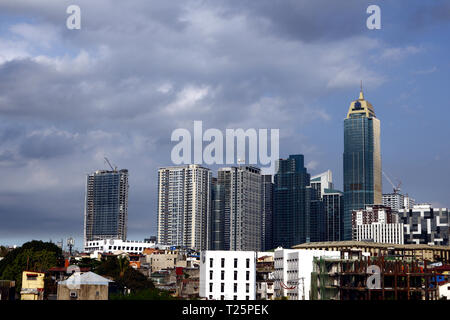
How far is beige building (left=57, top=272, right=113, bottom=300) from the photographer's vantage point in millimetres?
136125

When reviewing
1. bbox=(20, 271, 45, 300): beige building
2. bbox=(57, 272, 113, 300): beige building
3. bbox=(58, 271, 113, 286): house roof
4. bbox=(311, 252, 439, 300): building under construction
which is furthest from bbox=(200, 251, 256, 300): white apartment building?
bbox=(57, 272, 113, 300): beige building

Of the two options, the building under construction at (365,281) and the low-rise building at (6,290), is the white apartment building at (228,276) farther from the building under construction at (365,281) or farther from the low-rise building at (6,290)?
the low-rise building at (6,290)

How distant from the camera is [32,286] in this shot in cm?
15888

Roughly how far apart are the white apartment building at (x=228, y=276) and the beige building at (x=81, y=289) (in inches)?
1970

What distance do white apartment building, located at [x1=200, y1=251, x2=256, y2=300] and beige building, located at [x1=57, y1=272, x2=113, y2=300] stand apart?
164 feet

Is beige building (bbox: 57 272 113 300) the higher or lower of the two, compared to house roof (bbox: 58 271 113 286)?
lower

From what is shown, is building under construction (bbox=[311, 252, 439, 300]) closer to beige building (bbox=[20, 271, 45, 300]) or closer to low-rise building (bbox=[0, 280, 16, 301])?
beige building (bbox=[20, 271, 45, 300])

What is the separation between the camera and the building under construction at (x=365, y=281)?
178250mm

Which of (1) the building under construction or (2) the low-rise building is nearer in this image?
(2) the low-rise building

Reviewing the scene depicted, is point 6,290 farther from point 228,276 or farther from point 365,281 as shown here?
point 365,281

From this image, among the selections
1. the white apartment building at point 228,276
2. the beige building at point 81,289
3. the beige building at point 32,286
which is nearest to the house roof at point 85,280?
the beige building at point 81,289
